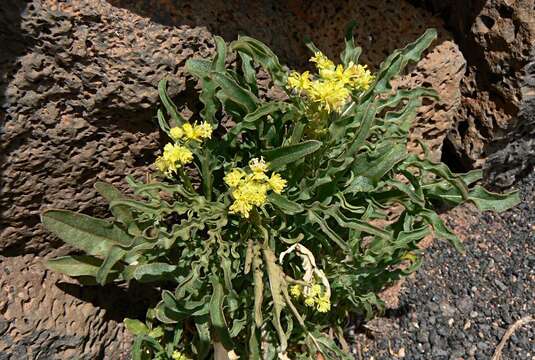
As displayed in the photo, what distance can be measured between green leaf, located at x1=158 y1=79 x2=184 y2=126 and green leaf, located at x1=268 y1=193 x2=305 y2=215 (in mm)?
433

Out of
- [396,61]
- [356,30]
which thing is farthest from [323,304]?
[356,30]

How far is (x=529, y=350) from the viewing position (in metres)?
2.69

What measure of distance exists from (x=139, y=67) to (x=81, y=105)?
23 centimetres

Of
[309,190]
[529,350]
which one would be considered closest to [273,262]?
[309,190]

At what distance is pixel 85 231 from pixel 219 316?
0.56m

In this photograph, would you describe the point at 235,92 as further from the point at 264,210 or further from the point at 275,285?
the point at 275,285

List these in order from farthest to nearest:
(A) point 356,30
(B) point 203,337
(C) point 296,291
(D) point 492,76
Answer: (D) point 492,76
(A) point 356,30
(B) point 203,337
(C) point 296,291

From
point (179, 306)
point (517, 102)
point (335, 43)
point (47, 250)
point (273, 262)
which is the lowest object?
point (47, 250)

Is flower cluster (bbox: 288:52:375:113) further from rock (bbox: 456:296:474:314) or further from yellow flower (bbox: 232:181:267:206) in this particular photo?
rock (bbox: 456:296:474:314)

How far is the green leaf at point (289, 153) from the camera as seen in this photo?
2000mm

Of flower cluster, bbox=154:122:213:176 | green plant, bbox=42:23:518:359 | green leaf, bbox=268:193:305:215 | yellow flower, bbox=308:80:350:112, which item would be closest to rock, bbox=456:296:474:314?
green plant, bbox=42:23:518:359

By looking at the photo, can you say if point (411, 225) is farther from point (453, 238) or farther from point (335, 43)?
point (335, 43)

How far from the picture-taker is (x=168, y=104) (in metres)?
2.12

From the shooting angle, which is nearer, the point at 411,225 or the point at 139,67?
the point at 139,67
